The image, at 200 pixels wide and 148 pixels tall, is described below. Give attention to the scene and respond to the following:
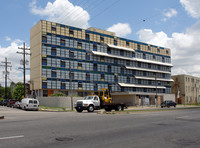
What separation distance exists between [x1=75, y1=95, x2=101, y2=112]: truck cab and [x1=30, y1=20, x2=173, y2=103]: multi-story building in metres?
17.7

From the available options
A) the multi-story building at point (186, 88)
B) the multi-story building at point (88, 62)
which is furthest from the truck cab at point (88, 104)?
the multi-story building at point (186, 88)

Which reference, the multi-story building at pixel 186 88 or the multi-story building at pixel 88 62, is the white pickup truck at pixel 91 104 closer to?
the multi-story building at pixel 88 62

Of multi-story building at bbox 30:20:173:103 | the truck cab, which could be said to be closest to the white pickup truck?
the truck cab

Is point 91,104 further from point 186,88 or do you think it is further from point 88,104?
point 186,88

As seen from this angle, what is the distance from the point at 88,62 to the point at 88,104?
35.2m

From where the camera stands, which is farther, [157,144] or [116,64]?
[116,64]

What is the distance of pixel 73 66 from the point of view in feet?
200

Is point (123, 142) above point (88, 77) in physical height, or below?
below

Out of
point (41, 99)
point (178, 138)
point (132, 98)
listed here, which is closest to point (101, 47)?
point (132, 98)

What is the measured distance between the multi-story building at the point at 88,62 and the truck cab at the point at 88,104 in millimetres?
17746

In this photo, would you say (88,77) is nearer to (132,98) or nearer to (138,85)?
(132,98)

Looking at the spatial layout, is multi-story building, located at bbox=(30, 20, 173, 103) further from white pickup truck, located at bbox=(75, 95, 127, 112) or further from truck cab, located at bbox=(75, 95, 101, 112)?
truck cab, located at bbox=(75, 95, 101, 112)

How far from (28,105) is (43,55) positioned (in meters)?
22.2

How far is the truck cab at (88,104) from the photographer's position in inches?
1177
